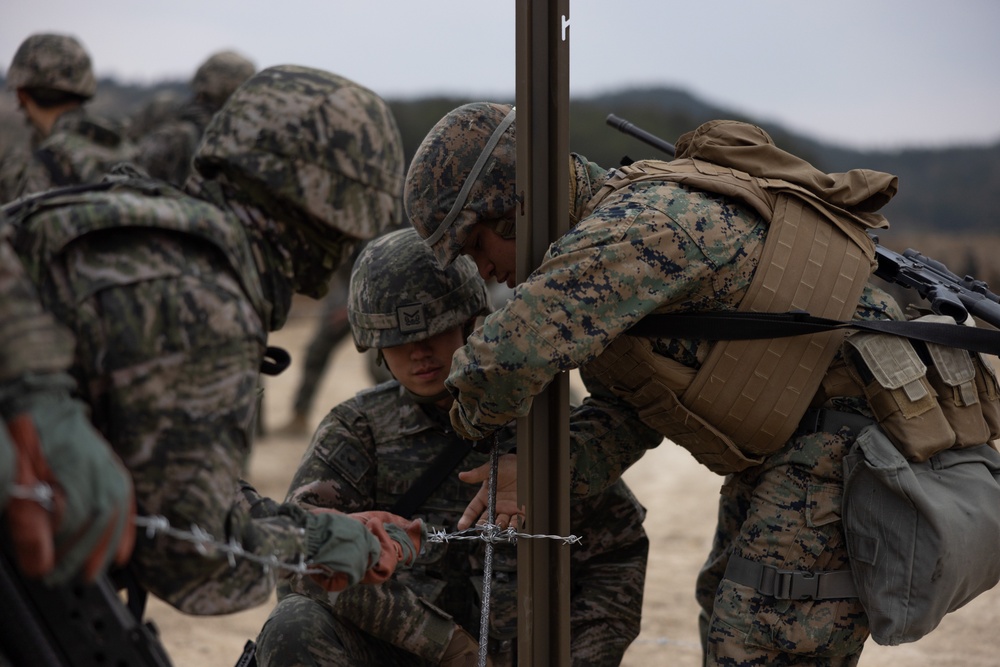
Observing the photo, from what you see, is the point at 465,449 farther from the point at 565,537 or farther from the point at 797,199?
the point at 797,199

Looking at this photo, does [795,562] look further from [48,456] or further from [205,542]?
[48,456]

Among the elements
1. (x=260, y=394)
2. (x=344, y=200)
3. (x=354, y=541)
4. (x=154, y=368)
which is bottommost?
(x=354, y=541)

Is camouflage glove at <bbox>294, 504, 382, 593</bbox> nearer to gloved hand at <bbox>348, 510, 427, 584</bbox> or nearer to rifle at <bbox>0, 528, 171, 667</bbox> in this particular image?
gloved hand at <bbox>348, 510, 427, 584</bbox>

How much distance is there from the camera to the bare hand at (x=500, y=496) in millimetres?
3439

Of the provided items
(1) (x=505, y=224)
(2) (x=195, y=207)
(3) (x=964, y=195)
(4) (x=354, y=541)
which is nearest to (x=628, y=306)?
(1) (x=505, y=224)

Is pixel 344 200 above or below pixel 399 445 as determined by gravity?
above

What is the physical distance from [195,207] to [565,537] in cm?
147

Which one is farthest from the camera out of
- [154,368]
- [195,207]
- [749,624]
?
[749,624]

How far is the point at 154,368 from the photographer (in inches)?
89.3

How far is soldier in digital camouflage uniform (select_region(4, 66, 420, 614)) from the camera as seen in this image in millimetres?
2273

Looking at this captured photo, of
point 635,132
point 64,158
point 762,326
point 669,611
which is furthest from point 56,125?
point 762,326

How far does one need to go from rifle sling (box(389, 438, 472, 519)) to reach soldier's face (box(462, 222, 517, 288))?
0.66m

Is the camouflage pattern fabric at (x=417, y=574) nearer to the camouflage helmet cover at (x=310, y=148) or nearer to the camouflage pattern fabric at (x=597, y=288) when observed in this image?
the camouflage pattern fabric at (x=597, y=288)

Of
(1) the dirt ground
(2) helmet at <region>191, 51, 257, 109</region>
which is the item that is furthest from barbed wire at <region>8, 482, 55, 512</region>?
(2) helmet at <region>191, 51, 257, 109</region>
